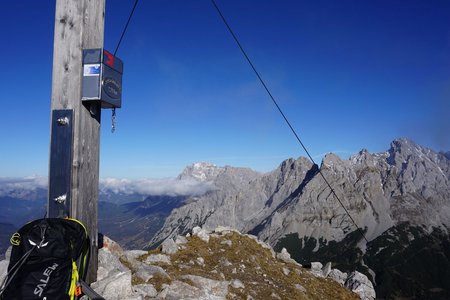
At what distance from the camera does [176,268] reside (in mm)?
13109

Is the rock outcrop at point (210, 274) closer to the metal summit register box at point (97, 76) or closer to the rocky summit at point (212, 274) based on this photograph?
the rocky summit at point (212, 274)

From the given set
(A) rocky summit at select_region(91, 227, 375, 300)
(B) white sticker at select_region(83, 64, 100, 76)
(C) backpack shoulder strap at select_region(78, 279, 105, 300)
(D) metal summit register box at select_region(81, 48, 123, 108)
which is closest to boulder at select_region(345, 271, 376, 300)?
(A) rocky summit at select_region(91, 227, 375, 300)

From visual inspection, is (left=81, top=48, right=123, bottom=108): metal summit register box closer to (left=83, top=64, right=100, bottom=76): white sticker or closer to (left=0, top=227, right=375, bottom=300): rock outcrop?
(left=83, top=64, right=100, bottom=76): white sticker

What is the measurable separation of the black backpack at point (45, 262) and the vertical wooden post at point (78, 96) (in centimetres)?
110

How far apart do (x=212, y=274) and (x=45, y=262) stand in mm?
8284

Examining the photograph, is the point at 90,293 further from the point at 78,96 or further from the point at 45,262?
the point at 78,96

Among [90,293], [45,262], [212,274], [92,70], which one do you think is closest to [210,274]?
[212,274]

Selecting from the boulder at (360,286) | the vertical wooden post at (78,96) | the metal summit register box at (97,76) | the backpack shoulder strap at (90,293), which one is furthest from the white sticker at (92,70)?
the boulder at (360,286)

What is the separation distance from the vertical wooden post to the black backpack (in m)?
1.10

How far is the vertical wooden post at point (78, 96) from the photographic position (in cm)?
753

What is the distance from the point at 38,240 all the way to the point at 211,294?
6.48 metres

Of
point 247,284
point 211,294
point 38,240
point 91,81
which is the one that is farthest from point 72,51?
point 247,284

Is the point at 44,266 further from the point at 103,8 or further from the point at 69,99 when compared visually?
the point at 103,8

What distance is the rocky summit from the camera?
31.7ft
